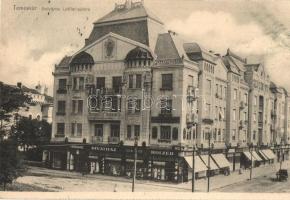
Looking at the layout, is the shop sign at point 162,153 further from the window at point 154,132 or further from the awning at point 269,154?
the awning at point 269,154

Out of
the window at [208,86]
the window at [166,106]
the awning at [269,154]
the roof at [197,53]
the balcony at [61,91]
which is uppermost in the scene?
the roof at [197,53]

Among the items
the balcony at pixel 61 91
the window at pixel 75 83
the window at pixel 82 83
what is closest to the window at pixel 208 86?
the window at pixel 82 83

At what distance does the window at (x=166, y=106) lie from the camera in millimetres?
18594

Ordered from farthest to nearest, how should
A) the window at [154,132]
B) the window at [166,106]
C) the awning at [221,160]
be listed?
the awning at [221,160] < the window at [154,132] < the window at [166,106]

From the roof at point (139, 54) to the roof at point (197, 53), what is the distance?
1.58m

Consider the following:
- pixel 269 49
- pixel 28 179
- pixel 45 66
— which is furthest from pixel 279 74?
pixel 28 179

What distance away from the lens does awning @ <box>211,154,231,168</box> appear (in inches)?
882

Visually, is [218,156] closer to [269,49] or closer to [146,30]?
[146,30]

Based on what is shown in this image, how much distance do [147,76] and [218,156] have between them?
224 inches

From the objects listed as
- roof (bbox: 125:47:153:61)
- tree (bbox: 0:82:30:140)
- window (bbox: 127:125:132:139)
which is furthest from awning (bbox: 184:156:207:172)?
tree (bbox: 0:82:30:140)

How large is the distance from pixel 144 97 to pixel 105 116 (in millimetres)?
2087

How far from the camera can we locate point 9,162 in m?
15.0

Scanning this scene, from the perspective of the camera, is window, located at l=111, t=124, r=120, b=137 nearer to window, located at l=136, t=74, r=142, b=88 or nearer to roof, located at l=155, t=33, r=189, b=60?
window, located at l=136, t=74, r=142, b=88

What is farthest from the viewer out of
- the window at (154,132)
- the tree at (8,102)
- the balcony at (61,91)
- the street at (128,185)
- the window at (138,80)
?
the balcony at (61,91)
